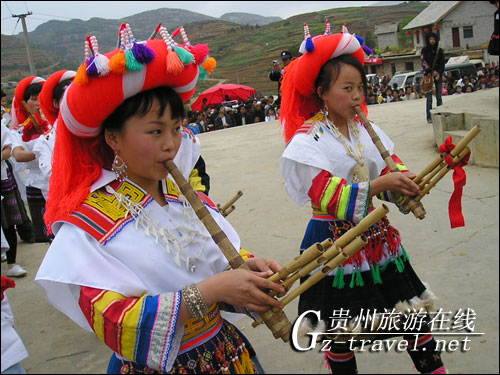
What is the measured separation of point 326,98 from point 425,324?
1.14 m

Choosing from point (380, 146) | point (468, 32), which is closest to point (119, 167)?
point (380, 146)

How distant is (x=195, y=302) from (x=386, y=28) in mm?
33378

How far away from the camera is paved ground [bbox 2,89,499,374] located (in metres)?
2.65

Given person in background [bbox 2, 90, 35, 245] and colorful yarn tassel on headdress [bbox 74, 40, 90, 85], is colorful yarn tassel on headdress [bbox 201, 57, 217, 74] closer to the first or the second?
colorful yarn tassel on headdress [bbox 74, 40, 90, 85]

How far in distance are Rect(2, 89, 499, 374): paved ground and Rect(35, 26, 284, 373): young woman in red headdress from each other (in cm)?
13

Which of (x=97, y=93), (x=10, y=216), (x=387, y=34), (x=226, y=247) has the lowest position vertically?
(x=10, y=216)

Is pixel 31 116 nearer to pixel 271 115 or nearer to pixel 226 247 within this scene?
pixel 226 247

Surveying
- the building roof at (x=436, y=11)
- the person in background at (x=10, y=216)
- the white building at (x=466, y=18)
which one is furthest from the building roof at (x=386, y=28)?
the person in background at (x=10, y=216)

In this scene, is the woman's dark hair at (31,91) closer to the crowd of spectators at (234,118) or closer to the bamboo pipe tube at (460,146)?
the bamboo pipe tube at (460,146)

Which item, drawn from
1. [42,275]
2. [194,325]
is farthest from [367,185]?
[42,275]

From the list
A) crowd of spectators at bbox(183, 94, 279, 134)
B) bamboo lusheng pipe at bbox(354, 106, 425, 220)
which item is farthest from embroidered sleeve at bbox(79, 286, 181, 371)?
crowd of spectators at bbox(183, 94, 279, 134)

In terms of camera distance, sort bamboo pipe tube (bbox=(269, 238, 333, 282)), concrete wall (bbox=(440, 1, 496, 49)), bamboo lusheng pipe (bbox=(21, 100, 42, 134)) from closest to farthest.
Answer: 1. bamboo pipe tube (bbox=(269, 238, 333, 282))
2. bamboo lusheng pipe (bbox=(21, 100, 42, 134))
3. concrete wall (bbox=(440, 1, 496, 49))

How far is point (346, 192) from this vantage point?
2.14 metres

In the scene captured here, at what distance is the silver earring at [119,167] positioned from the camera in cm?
152
